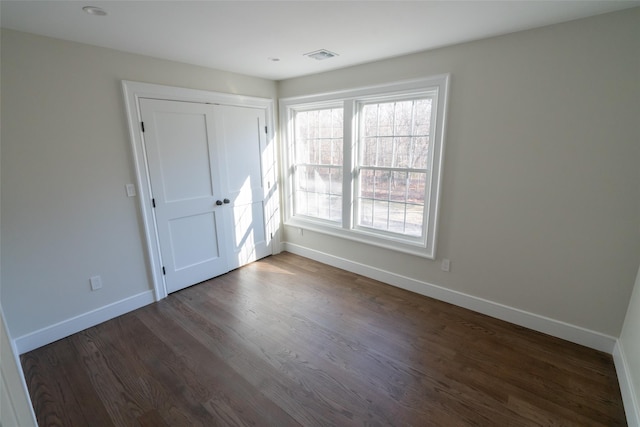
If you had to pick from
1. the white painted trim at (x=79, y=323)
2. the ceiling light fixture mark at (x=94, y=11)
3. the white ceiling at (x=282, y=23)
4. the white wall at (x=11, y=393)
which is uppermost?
the white ceiling at (x=282, y=23)

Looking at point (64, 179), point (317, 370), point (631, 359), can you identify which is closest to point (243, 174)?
point (64, 179)

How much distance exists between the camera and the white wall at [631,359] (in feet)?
5.31

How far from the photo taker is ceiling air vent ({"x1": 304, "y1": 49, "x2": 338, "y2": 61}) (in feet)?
8.43

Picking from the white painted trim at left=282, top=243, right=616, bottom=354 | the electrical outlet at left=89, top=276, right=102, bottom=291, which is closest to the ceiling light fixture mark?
the electrical outlet at left=89, top=276, right=102, bottom=291

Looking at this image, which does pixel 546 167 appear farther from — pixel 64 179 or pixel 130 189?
pixel 64 179

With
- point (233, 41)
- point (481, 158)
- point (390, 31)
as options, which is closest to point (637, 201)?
point (481, 158)

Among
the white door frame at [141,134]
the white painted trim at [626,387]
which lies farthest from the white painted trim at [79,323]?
the white painted trim at [626,387]

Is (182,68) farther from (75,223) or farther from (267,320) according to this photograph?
(267,320)

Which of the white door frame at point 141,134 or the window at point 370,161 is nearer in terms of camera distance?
the white door frame at point 141,134

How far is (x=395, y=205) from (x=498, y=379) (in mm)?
1771

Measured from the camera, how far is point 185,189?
3.07 meters

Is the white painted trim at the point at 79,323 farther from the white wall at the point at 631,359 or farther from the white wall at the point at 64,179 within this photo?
the white wall at the point at 631,359

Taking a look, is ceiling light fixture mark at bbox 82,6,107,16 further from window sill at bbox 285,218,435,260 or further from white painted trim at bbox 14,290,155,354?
window sill at bbox 285,218,435,260

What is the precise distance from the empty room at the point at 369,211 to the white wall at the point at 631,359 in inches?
1.0
